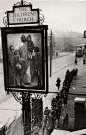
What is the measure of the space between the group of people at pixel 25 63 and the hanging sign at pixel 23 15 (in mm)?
217

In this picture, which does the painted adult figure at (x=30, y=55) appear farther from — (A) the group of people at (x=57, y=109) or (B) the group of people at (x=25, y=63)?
(A) the group of people at (x=57, y=109)

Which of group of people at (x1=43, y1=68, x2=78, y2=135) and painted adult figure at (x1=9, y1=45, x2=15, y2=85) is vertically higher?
painted adult figure at (x1=9, y1=45, x2=15, y2=85)

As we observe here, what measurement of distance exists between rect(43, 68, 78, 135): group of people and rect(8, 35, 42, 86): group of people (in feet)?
1.35

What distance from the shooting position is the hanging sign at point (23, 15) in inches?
91.3

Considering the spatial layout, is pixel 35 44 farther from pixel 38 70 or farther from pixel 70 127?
pixel 70 127

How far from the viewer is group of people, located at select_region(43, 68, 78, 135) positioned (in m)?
2.60

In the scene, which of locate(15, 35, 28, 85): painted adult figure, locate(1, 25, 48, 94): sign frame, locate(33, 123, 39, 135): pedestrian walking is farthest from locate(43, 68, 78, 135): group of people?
locate(15, 35, 28, 85): painted adult figure

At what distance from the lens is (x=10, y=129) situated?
2.80 meters

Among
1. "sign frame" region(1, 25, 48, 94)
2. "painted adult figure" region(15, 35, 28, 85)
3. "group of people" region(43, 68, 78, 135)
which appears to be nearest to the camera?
"sign frame" region(1, 25, 48, 94)

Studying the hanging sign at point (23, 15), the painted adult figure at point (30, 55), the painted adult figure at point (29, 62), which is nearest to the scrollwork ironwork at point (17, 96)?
the painted adult figure at point (29, 62)

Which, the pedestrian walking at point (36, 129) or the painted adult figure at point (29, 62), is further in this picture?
the pedestrian walking at point (36, 129)

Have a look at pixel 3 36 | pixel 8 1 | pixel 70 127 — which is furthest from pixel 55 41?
pixel 70 127

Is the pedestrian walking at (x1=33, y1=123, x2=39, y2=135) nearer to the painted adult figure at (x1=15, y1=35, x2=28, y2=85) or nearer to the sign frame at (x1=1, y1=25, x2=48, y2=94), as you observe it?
the sign frame at (x1=1, y1=25, x2=48, y2=94)

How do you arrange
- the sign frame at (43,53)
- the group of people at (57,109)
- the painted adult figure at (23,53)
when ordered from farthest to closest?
1. the group of people at (57,109)
2. the painted adult figure at (23,53)
3. the sign frame at (43,53)
